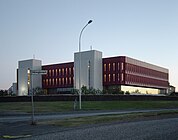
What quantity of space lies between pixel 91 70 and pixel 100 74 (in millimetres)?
4289

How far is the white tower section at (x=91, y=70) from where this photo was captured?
89.7m

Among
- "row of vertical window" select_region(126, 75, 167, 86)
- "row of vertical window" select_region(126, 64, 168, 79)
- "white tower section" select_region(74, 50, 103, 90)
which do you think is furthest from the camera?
"row of vertical window" select_region(126, 64, 168, 79)

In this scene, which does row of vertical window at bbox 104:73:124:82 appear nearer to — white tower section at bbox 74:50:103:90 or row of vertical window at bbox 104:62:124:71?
row of vertical window at bbox 104:62:124:71

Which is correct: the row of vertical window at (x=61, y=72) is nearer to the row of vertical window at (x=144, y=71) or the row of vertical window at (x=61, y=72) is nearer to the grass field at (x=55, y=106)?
the row of vertical window at (x=144, y=71)

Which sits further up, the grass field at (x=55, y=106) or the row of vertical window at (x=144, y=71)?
the row of vertical window at (x=144, y=71)

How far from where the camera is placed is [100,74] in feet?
308

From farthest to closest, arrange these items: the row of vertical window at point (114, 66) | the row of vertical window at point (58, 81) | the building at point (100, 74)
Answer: the row of vertical window at point (58, 81), the row of vertical window at point (114, 66), the building at point (100, 74)

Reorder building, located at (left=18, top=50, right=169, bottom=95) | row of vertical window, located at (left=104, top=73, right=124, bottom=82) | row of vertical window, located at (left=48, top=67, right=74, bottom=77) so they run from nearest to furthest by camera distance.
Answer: building, located at (left=18, top=50, right=169, bottom=95), row of vertical window, located at (left=104, top=73, right=124, bottom=82), row of vertical window, located at (left=48, top=67, right=74, bottom=77)

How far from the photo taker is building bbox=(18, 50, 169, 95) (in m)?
91.6

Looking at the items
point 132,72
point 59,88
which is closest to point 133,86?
point 132,72

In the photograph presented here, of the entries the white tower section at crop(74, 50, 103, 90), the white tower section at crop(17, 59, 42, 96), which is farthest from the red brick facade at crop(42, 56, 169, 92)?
the white tower section at crop(17, 59, 42, 96)

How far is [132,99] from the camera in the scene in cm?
→ 5716

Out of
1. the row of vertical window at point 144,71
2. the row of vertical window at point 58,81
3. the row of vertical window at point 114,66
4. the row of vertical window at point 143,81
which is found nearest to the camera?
the row of vertical window at point 114,66

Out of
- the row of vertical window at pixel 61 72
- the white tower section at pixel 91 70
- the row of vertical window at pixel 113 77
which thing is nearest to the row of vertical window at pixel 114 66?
the row of vertical window at pixel 113 77
